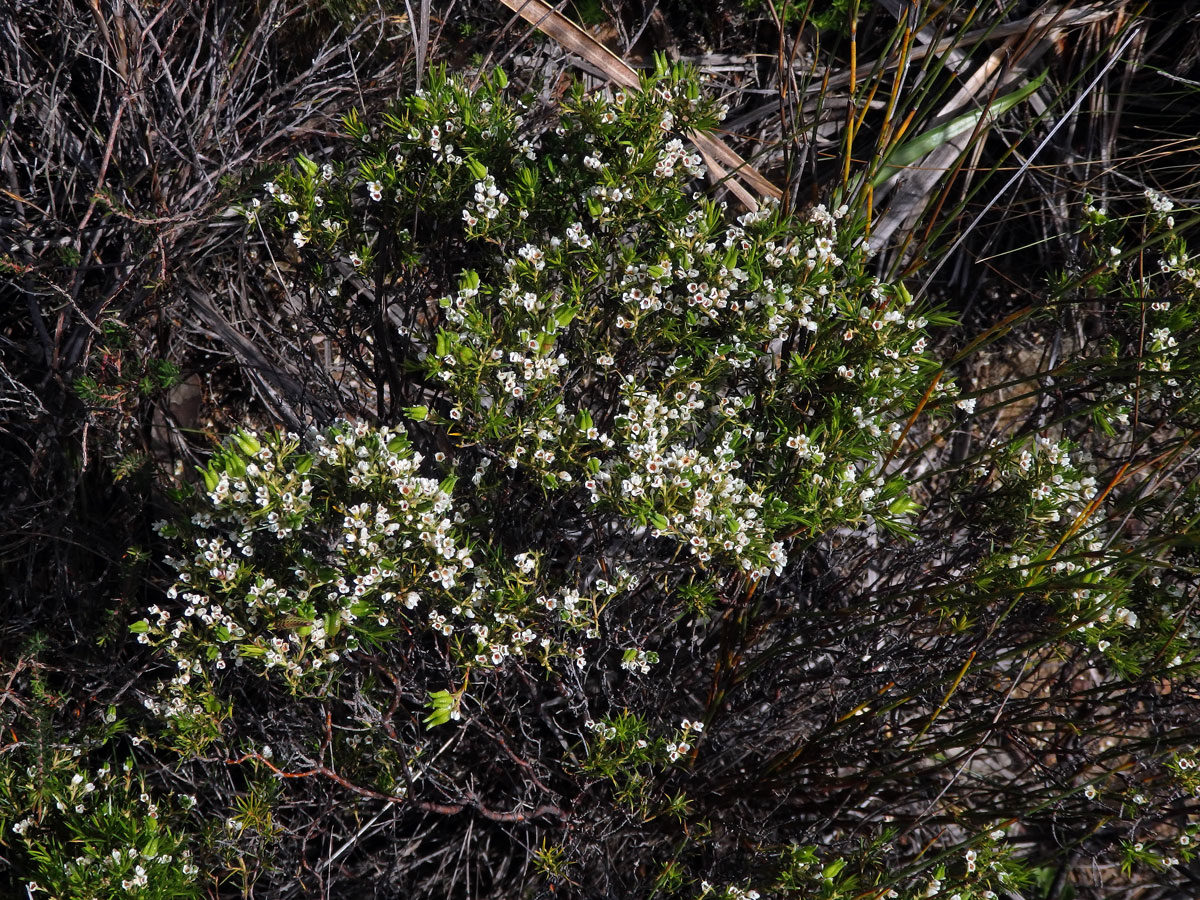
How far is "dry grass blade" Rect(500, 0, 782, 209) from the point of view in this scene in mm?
2756

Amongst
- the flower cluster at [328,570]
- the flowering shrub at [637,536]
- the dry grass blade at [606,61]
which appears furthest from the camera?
the dry grass blade at [606,61]

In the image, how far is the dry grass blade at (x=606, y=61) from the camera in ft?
9.04

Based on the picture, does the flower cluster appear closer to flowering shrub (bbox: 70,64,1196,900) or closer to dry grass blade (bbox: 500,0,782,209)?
flowering shrub (bbox: 70,64,1196,900)

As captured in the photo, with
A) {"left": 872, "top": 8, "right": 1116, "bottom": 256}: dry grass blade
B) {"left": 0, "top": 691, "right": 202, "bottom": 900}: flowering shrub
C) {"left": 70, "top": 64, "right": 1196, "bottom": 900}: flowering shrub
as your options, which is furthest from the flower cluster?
{"left": 872, "top": 8, "right": 1116, "bottom": 256}: dry grass blade

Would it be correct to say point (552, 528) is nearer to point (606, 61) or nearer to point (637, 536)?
point (637, 536)

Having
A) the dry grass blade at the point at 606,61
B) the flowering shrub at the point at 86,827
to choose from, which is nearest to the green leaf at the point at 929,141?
the dry grass blade at the point at 606,61

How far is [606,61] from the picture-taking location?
109 inches

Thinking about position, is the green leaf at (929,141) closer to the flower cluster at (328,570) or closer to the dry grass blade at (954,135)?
the dry grass blade at (954,135)

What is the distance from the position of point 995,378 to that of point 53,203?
10.8 feet

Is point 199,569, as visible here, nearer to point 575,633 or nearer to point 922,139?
point 575,633

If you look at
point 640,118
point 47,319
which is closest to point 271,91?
point 47,319

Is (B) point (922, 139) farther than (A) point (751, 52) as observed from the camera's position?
No

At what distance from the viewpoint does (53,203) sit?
2707mm

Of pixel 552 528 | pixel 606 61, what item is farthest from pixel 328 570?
pixel 606 61
